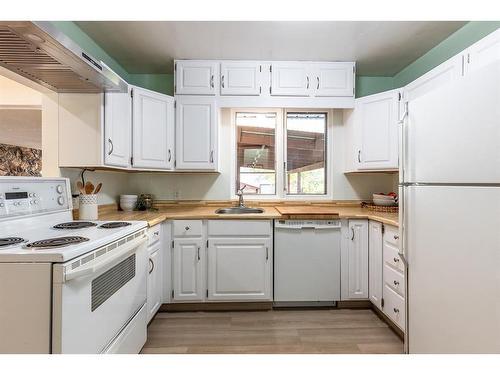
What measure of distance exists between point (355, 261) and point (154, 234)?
180cm

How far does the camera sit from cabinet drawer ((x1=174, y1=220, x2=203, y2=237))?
2.37 metres

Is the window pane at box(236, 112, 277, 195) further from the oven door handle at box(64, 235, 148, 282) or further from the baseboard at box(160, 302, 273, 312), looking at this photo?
the oven door handle at box(64, 235, 148, 282)

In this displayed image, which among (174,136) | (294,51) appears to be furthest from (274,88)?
(174,136)

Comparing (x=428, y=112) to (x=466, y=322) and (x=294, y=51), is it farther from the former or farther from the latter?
(x=294, y=51)

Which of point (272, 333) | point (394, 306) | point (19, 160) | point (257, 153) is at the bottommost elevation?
point (272, 333)

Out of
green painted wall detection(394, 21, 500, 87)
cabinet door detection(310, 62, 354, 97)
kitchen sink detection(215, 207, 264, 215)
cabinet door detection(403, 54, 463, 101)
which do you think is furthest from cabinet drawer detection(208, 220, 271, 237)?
green painted wall detection(394, 21, 500, 87)

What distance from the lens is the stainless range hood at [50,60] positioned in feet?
3.50

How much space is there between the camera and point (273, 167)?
10.1 ft

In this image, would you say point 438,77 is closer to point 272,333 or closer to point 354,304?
point 354,304

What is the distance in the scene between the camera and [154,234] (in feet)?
6.95

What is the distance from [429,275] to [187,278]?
185 cm

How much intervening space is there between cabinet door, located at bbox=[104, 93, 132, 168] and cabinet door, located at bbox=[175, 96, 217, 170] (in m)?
0.49

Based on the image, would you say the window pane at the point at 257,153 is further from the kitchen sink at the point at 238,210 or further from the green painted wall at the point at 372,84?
the green painted wall at the point at 372,84

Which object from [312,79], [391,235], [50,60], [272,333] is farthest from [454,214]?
[50,60]
